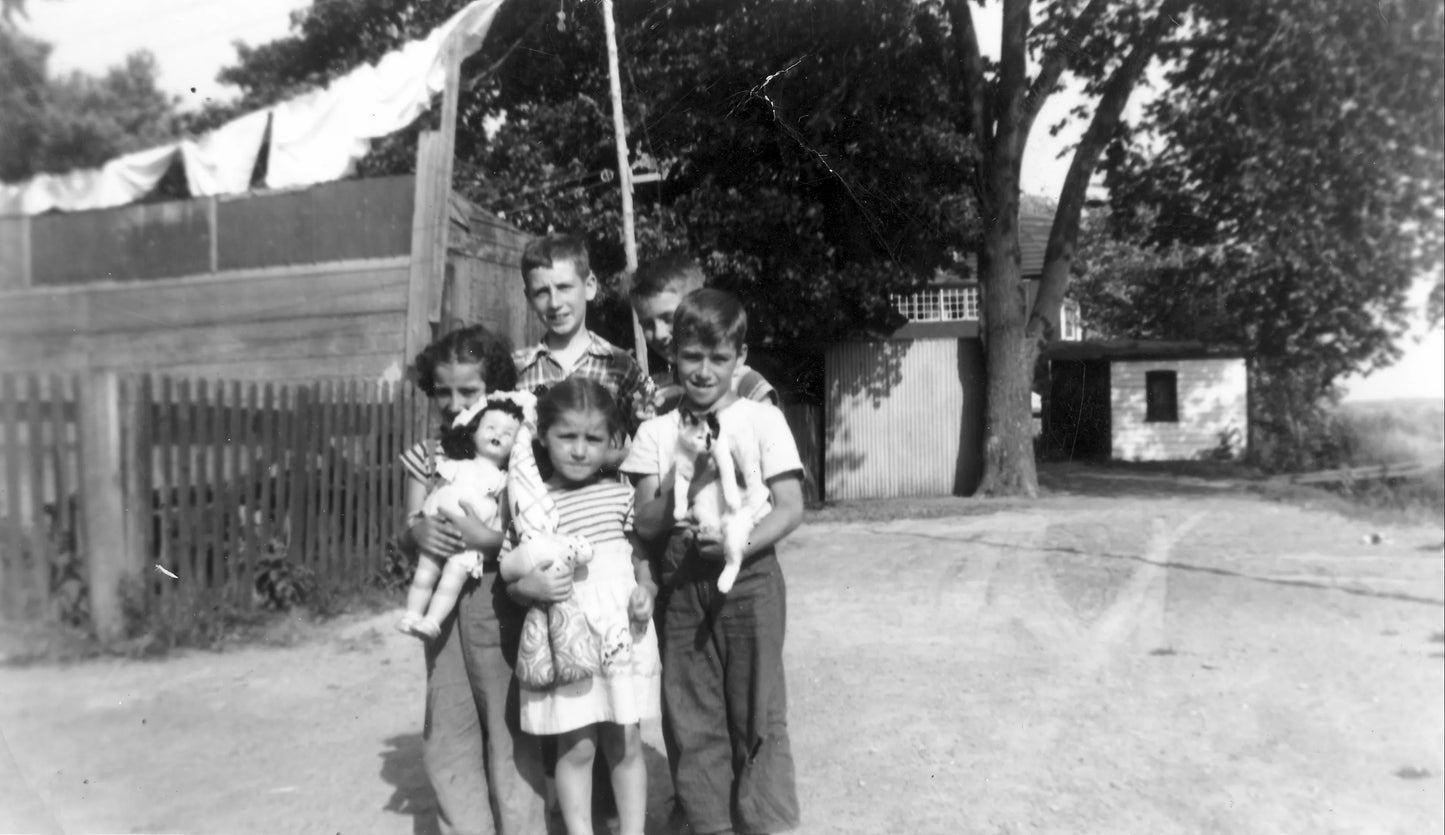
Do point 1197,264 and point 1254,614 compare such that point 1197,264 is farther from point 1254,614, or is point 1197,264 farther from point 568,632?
point 568,632

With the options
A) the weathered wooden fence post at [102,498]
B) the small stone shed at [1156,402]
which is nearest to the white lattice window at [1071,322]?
the small stone shed at [1156,402]

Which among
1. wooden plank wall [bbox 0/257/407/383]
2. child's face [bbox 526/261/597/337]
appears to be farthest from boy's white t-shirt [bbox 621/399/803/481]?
wooden plank wall [bbox 0/257/407/383]

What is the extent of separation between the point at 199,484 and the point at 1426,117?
Result: 10.9 metres

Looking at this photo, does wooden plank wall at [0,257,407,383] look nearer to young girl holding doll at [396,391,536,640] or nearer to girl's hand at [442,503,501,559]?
young girl holding doll at [396,391,536,640]

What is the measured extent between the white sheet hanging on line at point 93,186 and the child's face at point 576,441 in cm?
192

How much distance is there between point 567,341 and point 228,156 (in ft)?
14.5

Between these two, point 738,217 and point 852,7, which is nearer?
point 852,7

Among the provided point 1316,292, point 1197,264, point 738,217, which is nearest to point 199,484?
point 738,217

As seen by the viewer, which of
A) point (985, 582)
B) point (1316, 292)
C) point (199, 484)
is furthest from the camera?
point (1316, 292)

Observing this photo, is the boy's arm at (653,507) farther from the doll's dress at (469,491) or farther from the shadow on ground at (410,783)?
the shadow on ground at (410,783)

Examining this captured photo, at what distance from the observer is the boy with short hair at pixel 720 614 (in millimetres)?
3002

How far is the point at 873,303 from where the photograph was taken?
14469mm

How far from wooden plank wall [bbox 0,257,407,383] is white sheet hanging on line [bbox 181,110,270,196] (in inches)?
41.1

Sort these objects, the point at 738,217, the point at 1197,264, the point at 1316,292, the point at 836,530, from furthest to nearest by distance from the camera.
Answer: the point at 1197,264 < the point at 1316,292 < the point at 738,217 < the point at 836,530
